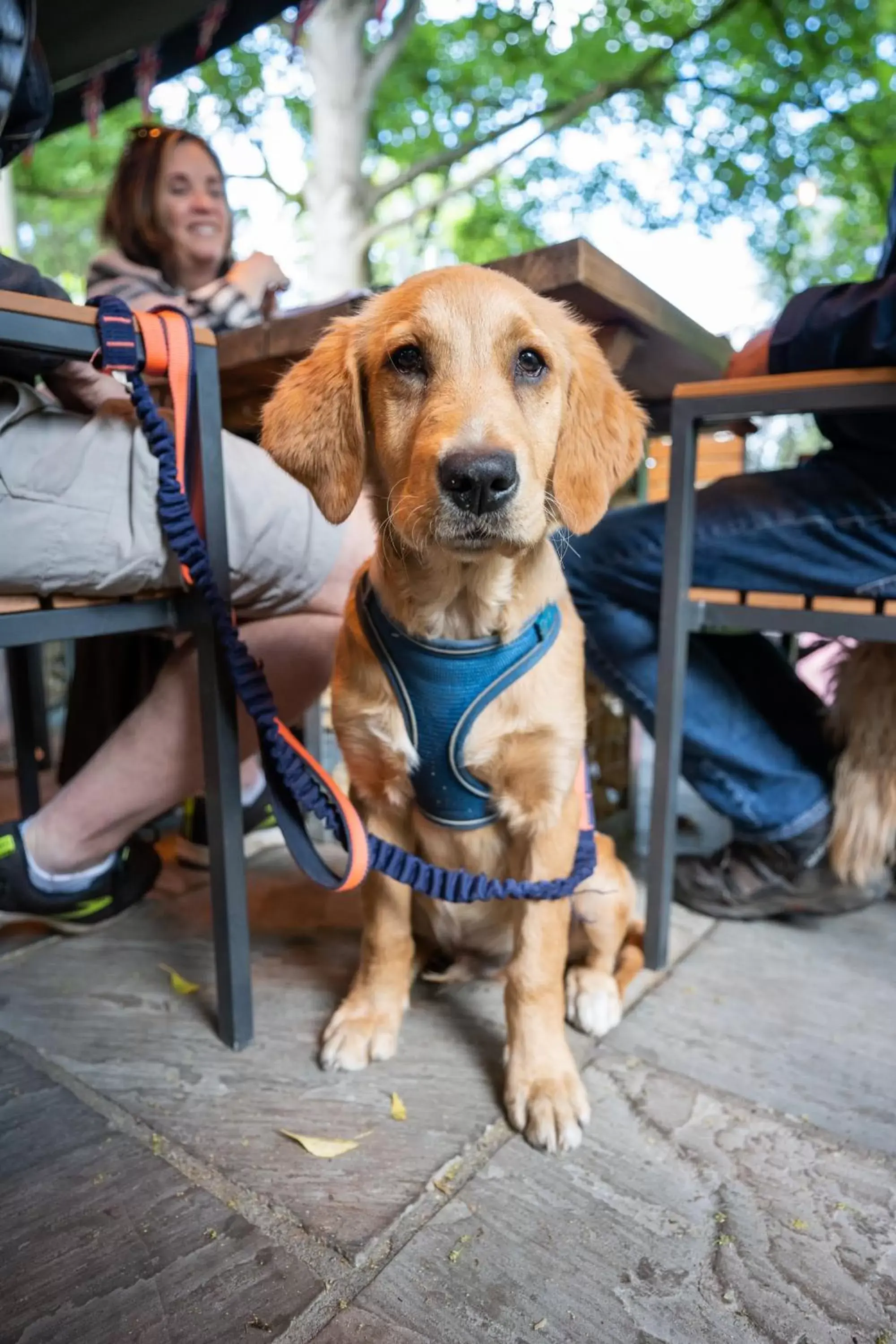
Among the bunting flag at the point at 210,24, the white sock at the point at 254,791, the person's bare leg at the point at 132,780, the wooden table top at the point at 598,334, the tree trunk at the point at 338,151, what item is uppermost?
the tree trunk at the point at 338,151

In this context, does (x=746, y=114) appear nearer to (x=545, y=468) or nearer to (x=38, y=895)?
(x=545, y=468)

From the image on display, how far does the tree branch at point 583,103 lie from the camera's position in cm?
779

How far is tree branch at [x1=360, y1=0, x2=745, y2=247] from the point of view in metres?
7.79

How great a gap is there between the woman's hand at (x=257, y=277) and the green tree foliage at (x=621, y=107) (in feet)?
17.4

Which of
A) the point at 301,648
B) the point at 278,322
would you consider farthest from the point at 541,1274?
the point at 278,322

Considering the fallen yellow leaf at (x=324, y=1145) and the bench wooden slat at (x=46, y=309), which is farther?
the fallen yellow leaf at (x=324, y=1145)

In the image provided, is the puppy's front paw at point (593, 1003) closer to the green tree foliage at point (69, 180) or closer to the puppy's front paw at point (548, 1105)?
the puppy's front paw at point (548, 1105)

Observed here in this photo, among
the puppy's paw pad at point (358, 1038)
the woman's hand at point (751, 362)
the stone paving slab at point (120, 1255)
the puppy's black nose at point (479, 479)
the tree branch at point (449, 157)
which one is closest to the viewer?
the stone paving slab at point (120, 1255)

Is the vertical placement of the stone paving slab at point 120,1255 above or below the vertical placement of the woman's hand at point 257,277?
below

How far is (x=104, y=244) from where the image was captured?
303 centimetres

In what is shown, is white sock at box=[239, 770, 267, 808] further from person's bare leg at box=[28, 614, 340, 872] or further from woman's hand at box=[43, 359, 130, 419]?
woman's hand at box=[43, 359, 130, 419]

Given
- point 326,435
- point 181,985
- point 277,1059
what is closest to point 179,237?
point 326,435

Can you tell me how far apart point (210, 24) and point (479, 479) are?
2501 mm

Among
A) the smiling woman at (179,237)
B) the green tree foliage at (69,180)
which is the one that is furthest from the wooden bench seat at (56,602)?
the green tree foliage at (69,180)
